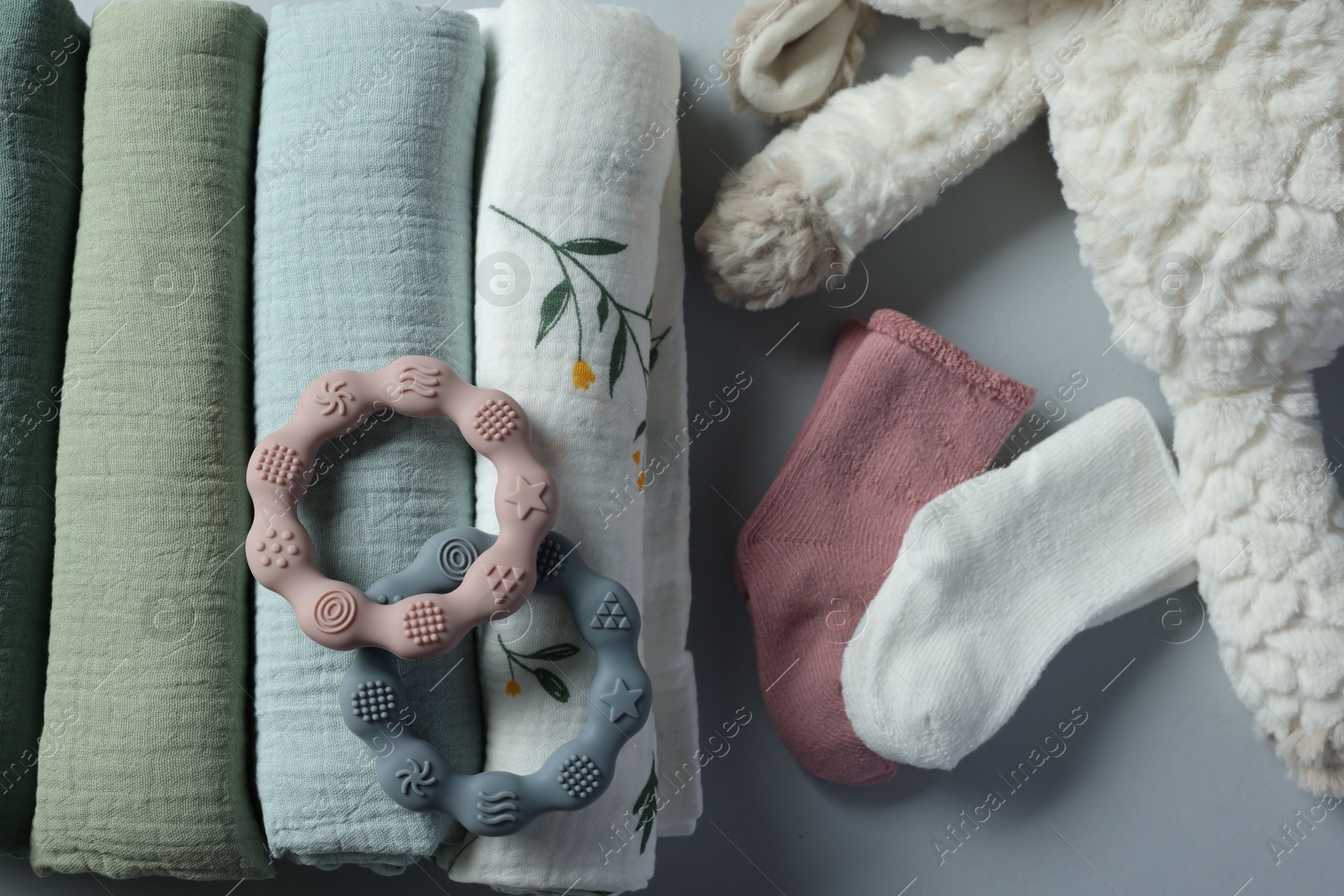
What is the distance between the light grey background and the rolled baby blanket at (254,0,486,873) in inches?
10.1

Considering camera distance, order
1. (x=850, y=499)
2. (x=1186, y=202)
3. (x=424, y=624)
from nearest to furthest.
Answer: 1. (x=424, y=624)
2. (x=1186, y=202)
3. (x=850, y=499)

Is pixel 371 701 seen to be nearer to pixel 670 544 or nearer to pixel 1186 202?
pixel 670 544

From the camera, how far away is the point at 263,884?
80 cm

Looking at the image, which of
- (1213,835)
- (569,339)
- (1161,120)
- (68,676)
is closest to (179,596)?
(68,676)

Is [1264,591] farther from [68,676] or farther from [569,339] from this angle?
[68,676]

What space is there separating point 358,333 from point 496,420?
0.39 ft

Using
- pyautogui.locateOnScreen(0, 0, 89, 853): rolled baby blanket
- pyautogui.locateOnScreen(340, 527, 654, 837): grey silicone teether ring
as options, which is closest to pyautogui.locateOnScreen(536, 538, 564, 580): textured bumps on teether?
pyautogui.locateOnScreen(340, 527, 654, 837): grey silicone teether ring

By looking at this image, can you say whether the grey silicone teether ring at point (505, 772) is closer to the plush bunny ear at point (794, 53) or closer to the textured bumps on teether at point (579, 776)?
the textured bumps on teether at point (579, 776)

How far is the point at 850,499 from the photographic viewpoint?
80cm

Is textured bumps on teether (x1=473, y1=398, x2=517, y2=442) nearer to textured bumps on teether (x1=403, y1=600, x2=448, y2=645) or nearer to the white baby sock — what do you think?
textured bumps on teether (x1=403, y1=600, x2=448, y2=645)

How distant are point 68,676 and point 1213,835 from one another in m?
0.98

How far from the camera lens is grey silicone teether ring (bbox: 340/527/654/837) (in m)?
0.57

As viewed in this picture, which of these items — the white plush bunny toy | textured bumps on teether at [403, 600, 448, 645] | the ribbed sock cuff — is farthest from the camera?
the ribbed sock cuff

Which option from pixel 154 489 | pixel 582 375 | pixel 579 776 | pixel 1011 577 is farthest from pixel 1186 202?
pixel 154 489
